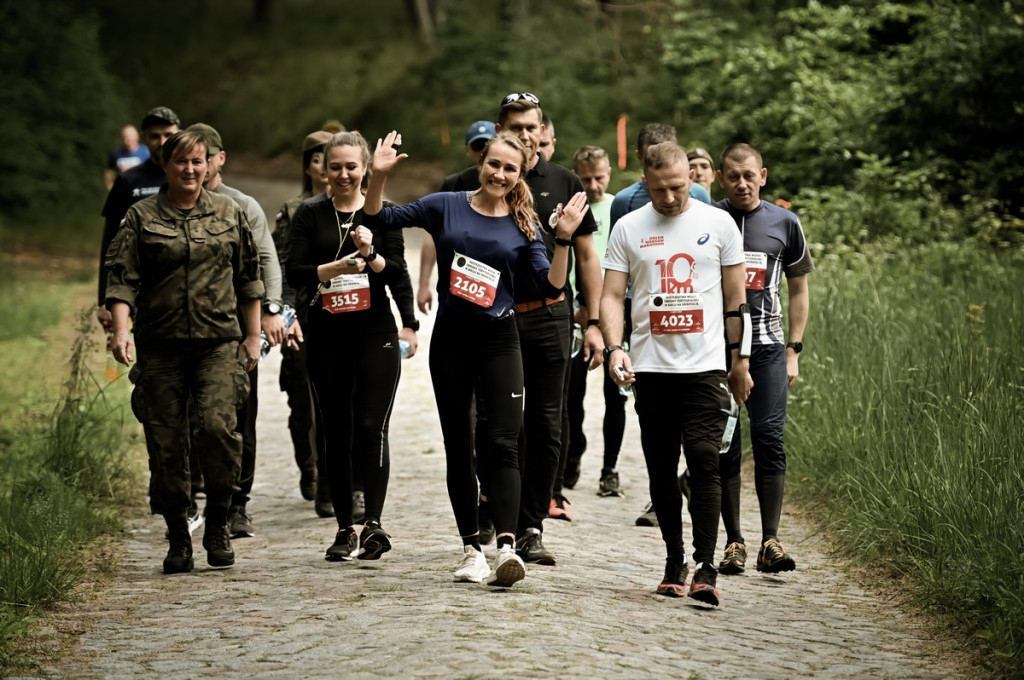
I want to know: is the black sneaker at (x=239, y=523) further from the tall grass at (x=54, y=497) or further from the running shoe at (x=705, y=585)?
the running shoe at (x=705, y=585)

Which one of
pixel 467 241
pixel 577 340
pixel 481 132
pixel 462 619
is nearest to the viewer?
pixel 462 619

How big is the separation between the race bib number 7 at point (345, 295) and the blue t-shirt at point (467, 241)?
75cm

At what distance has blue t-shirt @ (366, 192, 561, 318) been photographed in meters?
6.68

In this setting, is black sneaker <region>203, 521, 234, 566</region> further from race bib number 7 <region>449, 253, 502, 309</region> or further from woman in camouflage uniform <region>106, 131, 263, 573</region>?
race bib number 7 <region>449, 253, 502, 309</region>

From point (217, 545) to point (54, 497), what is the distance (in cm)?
145

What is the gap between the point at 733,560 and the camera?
7441mm

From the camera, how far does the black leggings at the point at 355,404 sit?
292 inches

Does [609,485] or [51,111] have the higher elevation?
[51,111]

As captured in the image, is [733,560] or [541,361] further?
[733,560]

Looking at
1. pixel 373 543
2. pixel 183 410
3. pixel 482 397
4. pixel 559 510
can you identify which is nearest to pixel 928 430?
pixel 559 510

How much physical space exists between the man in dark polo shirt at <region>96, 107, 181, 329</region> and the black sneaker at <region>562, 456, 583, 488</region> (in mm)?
3303

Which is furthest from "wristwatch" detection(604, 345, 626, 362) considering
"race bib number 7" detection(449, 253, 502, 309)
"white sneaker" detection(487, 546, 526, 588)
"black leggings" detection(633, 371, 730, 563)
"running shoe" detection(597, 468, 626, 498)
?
"running shoe" detection(597, 468, 626, 498)

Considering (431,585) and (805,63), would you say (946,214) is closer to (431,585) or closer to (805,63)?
(805,63)

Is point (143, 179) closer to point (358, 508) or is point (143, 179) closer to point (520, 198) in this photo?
point (358, 508)
